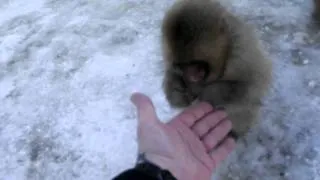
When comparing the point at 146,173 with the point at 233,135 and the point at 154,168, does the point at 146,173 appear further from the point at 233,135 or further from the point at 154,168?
the point at 233,135

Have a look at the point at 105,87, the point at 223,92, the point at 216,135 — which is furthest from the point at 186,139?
the point at 105,87

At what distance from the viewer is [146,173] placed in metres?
1.58

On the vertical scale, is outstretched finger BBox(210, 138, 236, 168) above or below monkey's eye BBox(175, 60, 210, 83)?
below

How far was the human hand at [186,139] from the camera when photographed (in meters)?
1.71

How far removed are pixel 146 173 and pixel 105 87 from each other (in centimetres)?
99

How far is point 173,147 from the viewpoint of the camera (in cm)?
173

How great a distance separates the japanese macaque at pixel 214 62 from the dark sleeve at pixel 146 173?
35 centimetres

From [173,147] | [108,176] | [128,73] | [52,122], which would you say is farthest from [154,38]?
→ [173,147]

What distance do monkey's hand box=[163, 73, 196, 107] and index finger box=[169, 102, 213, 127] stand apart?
0.05 metres

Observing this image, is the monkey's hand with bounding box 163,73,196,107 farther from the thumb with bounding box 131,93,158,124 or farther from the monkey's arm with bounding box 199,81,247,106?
the thumb with bounding box 131,93,158,124

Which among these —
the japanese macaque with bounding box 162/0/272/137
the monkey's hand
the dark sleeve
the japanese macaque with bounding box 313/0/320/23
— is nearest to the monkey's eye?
the japanese macaque with bounding box 162/0/272/137

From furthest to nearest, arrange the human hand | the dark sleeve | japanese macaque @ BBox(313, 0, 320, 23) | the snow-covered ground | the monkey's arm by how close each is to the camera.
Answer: japanese macaque @ BBox(313, 0, 320, 23)
the snow-covered ground
the monkey's arm
the human hand
the dark sleeve

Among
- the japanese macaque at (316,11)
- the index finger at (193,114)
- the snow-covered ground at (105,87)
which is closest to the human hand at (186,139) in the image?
the index finger at (193,114)

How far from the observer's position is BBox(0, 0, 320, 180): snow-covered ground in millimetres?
2174
